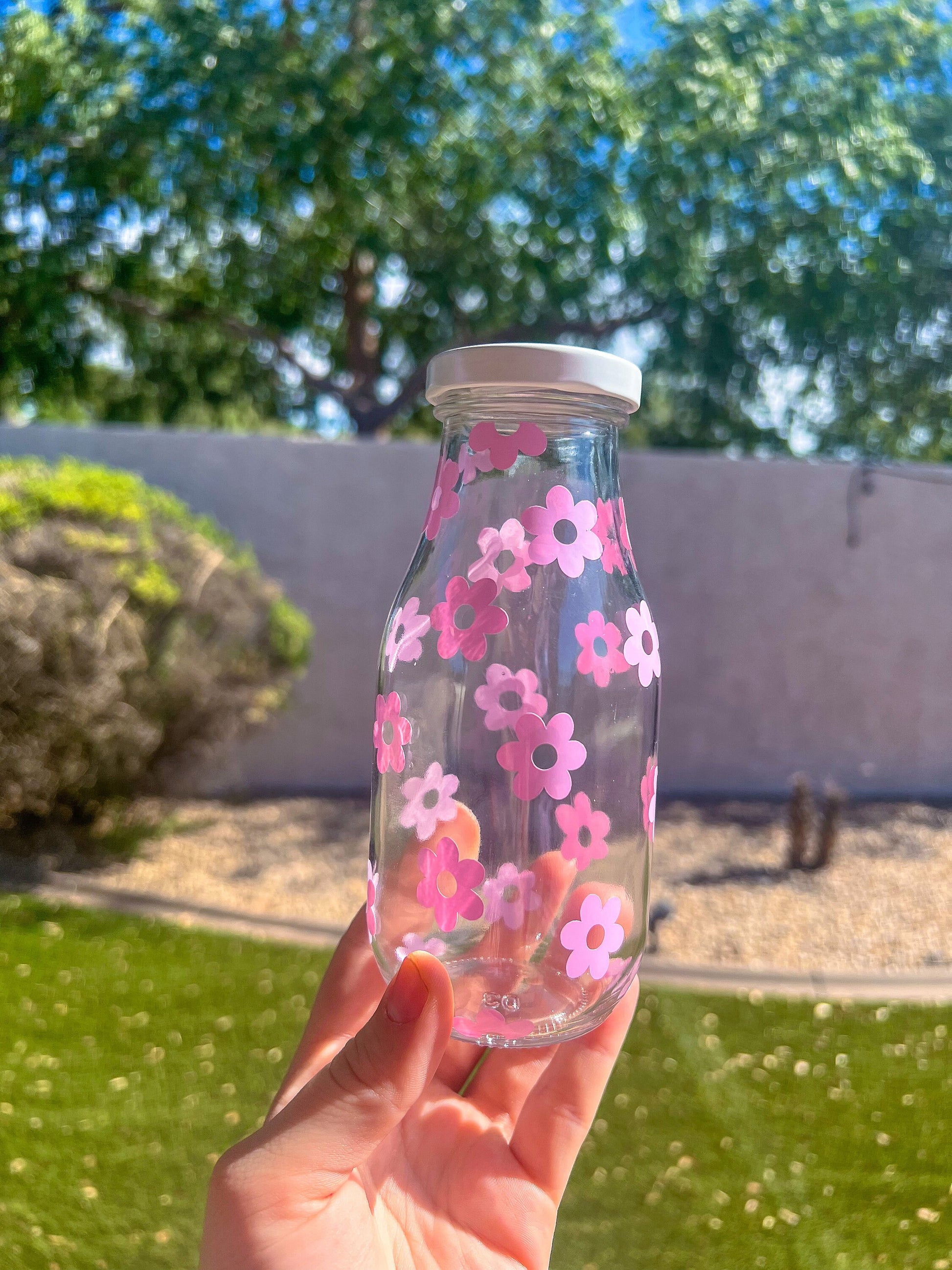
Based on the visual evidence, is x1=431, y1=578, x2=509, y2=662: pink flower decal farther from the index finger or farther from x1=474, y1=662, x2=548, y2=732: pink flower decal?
the index finger

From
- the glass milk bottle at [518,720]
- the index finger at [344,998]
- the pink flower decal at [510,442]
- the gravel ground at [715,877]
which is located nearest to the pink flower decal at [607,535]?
the glass milk bottle at [518,720]

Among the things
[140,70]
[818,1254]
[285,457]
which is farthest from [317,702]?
[140,70]

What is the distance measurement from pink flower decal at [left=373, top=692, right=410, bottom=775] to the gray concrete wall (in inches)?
208

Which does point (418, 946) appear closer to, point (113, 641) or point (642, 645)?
point (642, 645)

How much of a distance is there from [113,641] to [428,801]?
11.8 feet

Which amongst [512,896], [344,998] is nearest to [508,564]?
[512,896]

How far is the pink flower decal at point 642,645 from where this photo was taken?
49.6 inches

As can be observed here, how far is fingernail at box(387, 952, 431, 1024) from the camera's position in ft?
3.59

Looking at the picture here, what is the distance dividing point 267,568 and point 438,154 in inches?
167

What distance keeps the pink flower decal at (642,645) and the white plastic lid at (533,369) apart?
0.28 meters

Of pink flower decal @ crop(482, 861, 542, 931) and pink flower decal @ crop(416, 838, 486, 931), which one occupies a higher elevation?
pink flower decal @ crop(416, 838, 486, 931)

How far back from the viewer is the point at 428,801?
125 cm

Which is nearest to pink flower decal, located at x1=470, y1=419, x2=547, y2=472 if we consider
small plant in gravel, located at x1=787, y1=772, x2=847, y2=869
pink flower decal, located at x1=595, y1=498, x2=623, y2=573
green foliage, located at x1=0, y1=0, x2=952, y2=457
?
pink flower decal, located at x1=595, y1=498, x2=623, y2=573

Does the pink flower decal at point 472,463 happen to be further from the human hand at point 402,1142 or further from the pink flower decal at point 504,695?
the human hand at point 402,1142
